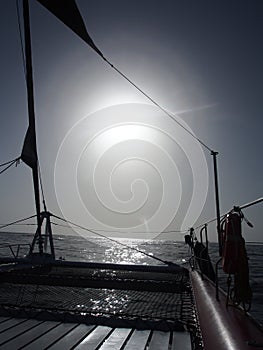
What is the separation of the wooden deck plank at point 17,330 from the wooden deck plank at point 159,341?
1815mm

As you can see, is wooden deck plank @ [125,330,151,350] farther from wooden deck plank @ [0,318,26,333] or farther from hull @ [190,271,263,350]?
wooden deck plank @ [0,318,26,333]

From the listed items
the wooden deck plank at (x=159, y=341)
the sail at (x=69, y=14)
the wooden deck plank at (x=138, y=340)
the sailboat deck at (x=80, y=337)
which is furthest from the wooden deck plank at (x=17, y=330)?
the sail at (x=69, y=14)

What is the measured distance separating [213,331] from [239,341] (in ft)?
2.14

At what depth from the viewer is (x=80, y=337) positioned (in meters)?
4.36

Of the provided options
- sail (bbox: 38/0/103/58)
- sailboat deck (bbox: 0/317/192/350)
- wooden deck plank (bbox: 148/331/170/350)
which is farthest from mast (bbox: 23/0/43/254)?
wooden deck plank (bbox: 148/331/170/350)

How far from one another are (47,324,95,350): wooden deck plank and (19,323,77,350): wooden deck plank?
3.4 inches

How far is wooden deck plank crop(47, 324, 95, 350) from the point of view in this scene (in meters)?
4.02

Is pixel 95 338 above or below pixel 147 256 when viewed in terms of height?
below

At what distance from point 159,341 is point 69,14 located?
366 inches

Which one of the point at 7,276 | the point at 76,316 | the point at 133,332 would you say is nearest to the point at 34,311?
the point at 76,316

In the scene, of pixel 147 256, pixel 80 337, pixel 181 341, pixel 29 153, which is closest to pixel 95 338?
pixel 80 337

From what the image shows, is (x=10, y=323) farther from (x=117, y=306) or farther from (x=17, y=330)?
(x=117, y=306)

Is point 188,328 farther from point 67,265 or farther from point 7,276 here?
point 67,265

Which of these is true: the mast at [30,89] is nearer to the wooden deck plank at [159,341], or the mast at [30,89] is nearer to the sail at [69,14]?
the sail at [69,14]
